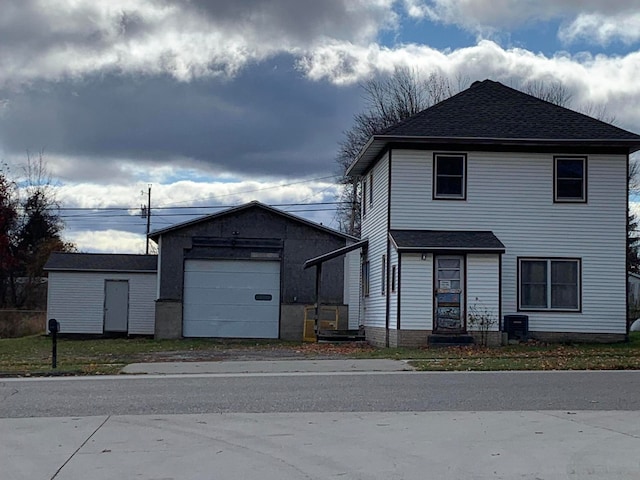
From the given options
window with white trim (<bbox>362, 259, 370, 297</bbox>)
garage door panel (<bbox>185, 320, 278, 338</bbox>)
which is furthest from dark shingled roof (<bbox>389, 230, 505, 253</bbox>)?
garage door panel (<bbox>185, 320, 278, 338</bbox>)

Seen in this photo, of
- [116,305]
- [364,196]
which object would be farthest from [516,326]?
[116,305]

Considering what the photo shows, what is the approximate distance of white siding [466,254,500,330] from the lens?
2486cm

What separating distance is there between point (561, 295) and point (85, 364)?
1411 centimetres

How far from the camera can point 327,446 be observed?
976cm

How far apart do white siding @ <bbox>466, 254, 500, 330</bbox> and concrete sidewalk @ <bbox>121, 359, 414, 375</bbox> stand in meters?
5.81

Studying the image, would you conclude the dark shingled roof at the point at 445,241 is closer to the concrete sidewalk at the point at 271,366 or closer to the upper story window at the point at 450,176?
the upper story window at the point at 450,176

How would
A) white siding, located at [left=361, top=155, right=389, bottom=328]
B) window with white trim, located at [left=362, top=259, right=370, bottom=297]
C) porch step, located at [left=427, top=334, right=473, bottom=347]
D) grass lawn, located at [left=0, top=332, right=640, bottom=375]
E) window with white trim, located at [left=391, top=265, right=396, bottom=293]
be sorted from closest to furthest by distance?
grass lawn, located at [left=0, top=332, right=640, bottom=375] < porch step, located at [left=427, top=334, right=473, bottom=347] < window with white trim, located at [left=391, top=265, right=396, bottom=293] < white siding, located at [left=361, top=155, right=389, bottom=328] < window with white trim, located at [left=362, top=259, right=370, bottom=297]

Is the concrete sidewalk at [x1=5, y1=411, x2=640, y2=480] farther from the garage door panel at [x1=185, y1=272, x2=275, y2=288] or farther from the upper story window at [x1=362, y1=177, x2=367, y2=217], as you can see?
the garage door panel at [x1=185, y1=272, x2=275, y2=288]

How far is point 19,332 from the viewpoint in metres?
42.2

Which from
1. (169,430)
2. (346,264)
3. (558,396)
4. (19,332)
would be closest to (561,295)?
(346,264)

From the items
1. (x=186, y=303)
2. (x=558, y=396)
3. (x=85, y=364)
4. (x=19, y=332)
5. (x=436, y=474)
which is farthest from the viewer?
(x=19, y=332)

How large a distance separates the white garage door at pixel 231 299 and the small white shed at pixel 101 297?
4.32m

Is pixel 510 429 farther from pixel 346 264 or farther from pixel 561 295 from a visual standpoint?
pixel 346 264

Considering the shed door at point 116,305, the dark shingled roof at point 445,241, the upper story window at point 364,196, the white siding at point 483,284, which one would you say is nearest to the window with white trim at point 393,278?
the dark shingled roof at point 445,241
